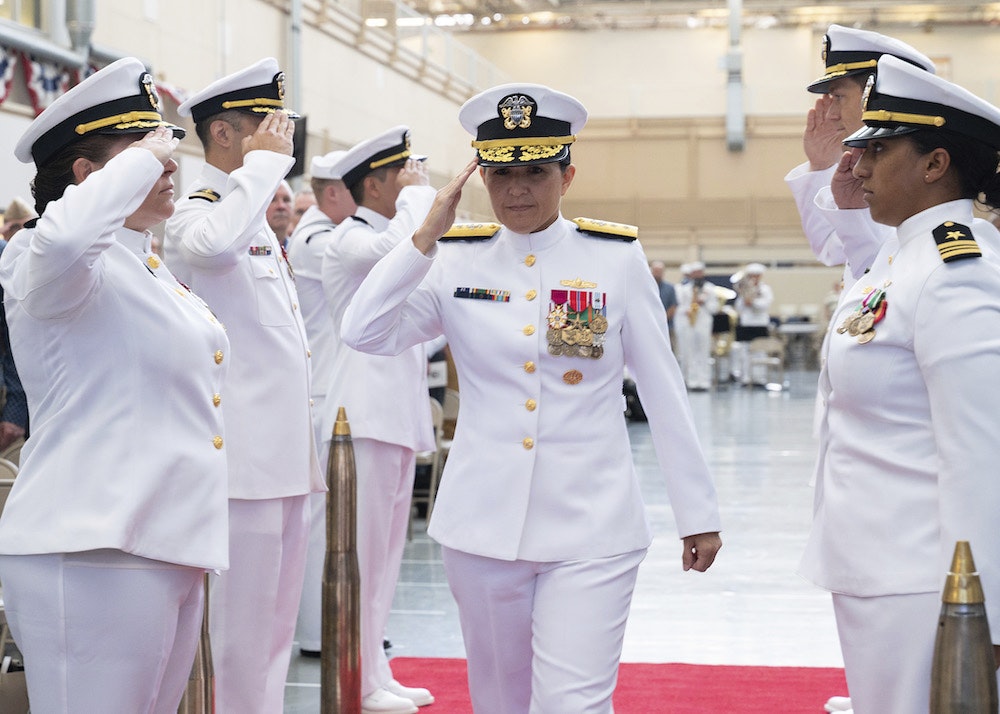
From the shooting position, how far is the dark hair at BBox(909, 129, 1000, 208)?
2262mm

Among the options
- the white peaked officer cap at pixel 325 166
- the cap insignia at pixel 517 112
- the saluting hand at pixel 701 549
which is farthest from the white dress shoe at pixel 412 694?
the cap insignia at pixel 517 112

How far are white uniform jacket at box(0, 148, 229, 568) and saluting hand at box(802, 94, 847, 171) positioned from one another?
1.89 m

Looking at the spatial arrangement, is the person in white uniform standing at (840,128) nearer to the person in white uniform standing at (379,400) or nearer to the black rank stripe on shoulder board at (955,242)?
the black rank stripe on shoulder board at (955,242)

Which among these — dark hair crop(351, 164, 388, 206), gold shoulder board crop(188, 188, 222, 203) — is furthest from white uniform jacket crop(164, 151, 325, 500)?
dark hair crop(351, 164, 388, 206)

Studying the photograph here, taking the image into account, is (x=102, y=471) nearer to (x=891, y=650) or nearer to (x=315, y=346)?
(x=891, y=650)

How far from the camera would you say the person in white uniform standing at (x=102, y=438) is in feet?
7.23

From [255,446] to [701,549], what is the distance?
3.88 ft

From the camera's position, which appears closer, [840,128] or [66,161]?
[66,161]

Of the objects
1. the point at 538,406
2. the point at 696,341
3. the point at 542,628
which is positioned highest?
the point at 538,406

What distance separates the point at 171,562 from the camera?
2.30m

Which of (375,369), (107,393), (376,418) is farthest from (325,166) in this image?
(107,393)

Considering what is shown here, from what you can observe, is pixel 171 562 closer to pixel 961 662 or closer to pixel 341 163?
pixel 961 662

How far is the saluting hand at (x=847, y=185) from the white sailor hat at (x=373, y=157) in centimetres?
174

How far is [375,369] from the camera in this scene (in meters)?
4.38
